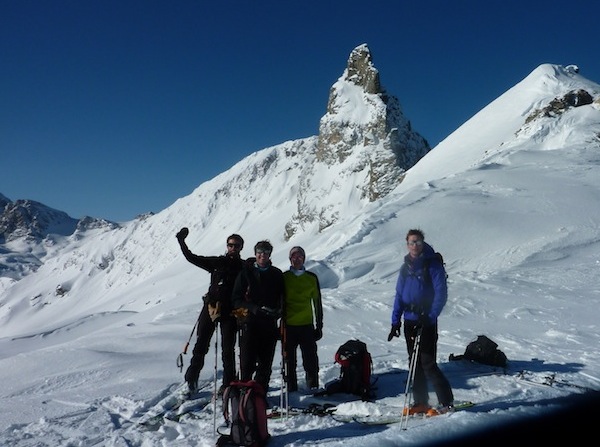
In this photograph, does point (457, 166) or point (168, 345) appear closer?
point (168, 345)

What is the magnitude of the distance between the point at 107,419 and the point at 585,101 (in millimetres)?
44133

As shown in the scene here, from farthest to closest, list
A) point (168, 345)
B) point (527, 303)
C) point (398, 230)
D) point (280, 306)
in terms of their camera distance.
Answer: point (398, 230) → point (527, 303) → point (168, 345) → point (280, 306)

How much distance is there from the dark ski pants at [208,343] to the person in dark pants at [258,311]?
402 millimetres

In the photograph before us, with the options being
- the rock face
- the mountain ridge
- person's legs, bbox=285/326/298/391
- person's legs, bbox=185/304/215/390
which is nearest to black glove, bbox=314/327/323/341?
person's legs, bbox=285/326/298/391

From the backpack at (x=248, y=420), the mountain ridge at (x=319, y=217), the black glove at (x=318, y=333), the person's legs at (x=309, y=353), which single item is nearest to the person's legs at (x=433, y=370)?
the black glove at (x=318, y=333)

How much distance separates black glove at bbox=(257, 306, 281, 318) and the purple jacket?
1.35 meters

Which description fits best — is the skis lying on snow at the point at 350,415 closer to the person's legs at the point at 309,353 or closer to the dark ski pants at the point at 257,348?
the dark ski pants at the point at 257,348

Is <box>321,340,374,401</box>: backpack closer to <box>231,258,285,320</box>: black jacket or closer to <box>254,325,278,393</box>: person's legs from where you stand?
<box>254,325,278,393</box>: person's legs

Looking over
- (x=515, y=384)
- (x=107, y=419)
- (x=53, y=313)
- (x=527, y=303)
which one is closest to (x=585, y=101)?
(x=527, y=303)

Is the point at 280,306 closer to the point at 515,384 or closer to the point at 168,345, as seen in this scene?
the point at 515,384

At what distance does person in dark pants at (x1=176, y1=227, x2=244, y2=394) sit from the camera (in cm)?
602

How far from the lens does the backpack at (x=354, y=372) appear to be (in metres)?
6.11

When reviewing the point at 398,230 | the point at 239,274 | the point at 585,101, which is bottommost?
the point at 239,274

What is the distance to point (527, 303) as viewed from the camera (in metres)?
11.8
